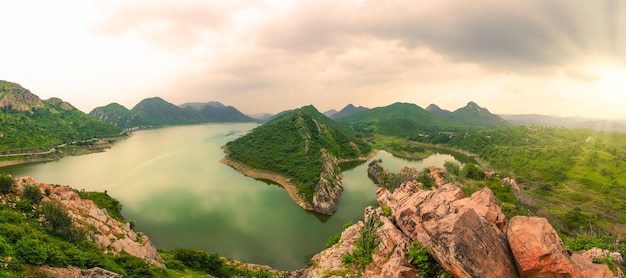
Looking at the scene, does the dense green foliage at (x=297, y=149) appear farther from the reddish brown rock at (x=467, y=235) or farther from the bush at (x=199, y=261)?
the reddish brown rock at (x=467, y=235)

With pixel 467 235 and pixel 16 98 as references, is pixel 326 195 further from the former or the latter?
pixel 16 98

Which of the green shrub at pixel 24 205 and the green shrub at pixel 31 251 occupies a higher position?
the green shrub at pixel 24 205

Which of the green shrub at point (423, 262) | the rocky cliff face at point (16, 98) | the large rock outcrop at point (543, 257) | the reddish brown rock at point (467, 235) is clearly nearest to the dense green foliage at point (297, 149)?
the reddish brown rock at point (467, 235)

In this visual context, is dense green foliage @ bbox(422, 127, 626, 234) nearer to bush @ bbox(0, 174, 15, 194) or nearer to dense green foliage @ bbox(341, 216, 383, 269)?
dense green foliage @ bbox(341, 216, 383, 269)

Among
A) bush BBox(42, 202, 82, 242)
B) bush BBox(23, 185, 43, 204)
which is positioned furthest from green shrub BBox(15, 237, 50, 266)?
bush BBox(23, 185, 43, 204)

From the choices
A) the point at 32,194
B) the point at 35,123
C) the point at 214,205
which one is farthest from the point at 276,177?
the point at 35,123

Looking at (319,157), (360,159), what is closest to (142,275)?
(319,157)

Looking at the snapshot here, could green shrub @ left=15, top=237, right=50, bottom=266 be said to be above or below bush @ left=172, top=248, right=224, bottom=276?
above
